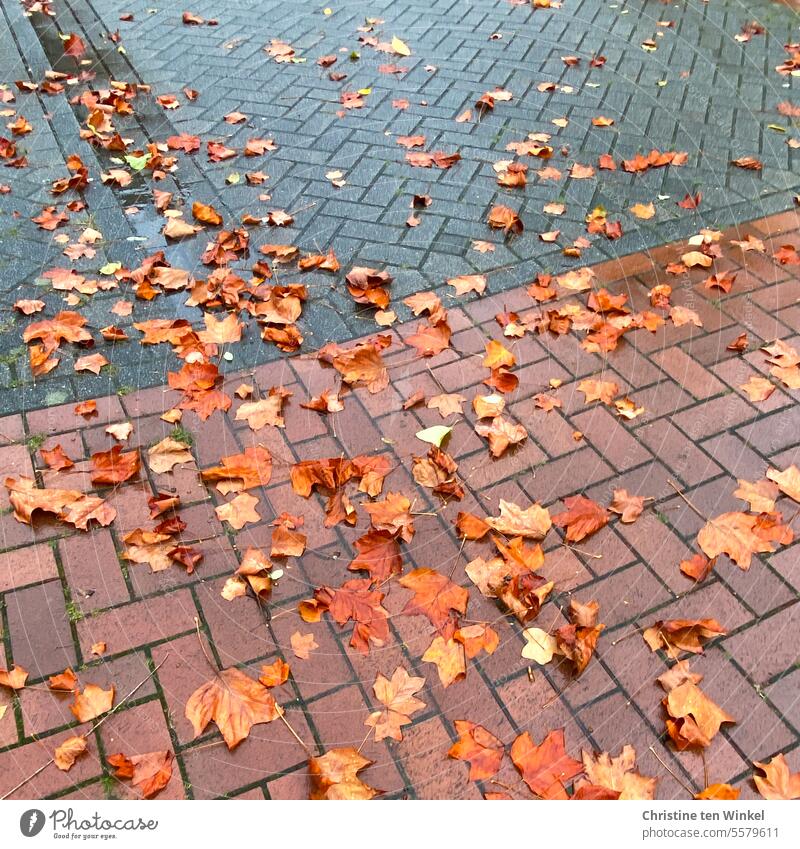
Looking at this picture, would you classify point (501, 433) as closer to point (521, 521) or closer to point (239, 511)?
point (521, 521)

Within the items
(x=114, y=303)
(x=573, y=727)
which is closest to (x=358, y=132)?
(x=114, y=303)

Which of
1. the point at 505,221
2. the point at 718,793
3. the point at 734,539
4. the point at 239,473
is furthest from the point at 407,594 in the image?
the point at 505,221

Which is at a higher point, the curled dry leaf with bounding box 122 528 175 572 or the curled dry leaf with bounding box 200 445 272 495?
the curled dry leaf with bounding box 200 445 272 495

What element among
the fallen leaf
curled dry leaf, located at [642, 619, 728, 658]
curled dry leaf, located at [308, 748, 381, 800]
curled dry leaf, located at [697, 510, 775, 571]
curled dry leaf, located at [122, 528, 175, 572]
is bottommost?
curled dry leaf, located at [308, 748, 381, 800]

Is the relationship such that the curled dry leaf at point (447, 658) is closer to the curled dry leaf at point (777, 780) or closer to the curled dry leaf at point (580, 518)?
the curled dry leaf at point (580, 518)

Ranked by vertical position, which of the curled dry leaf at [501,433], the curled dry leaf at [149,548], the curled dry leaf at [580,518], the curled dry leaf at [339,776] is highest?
the curled dry leaf at [501,433]

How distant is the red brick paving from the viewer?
2152 mm

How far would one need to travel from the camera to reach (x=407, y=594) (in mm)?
2492

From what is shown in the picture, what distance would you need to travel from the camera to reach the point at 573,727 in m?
2.20

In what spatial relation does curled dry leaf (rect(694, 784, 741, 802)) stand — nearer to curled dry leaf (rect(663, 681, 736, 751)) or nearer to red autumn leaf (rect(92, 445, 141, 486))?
curled dry leaf (rect(663, 681, 736, 751))

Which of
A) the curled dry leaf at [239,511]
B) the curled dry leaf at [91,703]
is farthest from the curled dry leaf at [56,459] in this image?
the curled dry leaf at [91,703]

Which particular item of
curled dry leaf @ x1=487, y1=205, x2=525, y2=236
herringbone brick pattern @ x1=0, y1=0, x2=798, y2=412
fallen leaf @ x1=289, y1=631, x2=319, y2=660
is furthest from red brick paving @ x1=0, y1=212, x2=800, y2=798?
curled dry leaf @ x1=487, y1=205, x2=525, y2=236

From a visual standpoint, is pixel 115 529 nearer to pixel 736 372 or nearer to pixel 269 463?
pixel 269 463

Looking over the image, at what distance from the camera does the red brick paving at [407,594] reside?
215 cm
